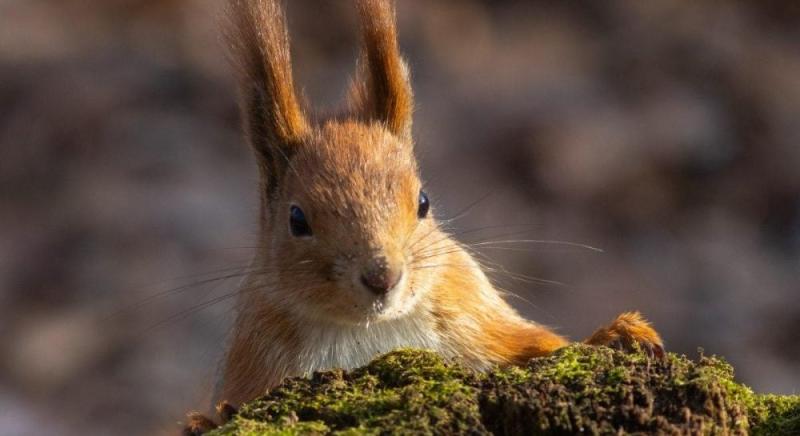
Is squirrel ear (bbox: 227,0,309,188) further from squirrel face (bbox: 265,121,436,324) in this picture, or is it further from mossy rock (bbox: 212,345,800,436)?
mossy rock (bbox: 212,345,800,436)

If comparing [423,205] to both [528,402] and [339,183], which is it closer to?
[339,183]

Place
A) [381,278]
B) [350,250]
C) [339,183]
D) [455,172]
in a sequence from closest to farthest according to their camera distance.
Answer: [381,278]
[350,250]
[339,183]
[455,172]

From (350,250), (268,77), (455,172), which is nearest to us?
(350,250)

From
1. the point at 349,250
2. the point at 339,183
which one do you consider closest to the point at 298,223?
the point at 339,183

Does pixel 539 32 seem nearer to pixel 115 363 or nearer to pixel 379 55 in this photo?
pixel 115 363

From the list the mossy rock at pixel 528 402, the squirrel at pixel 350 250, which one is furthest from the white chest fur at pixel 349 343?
the mossy rock at pixel 528 402

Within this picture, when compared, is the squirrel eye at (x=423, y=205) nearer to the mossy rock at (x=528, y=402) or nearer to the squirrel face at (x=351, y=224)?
the squirrel face at (x=351, y=224)

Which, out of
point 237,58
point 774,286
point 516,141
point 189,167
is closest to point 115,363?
point 189,167
